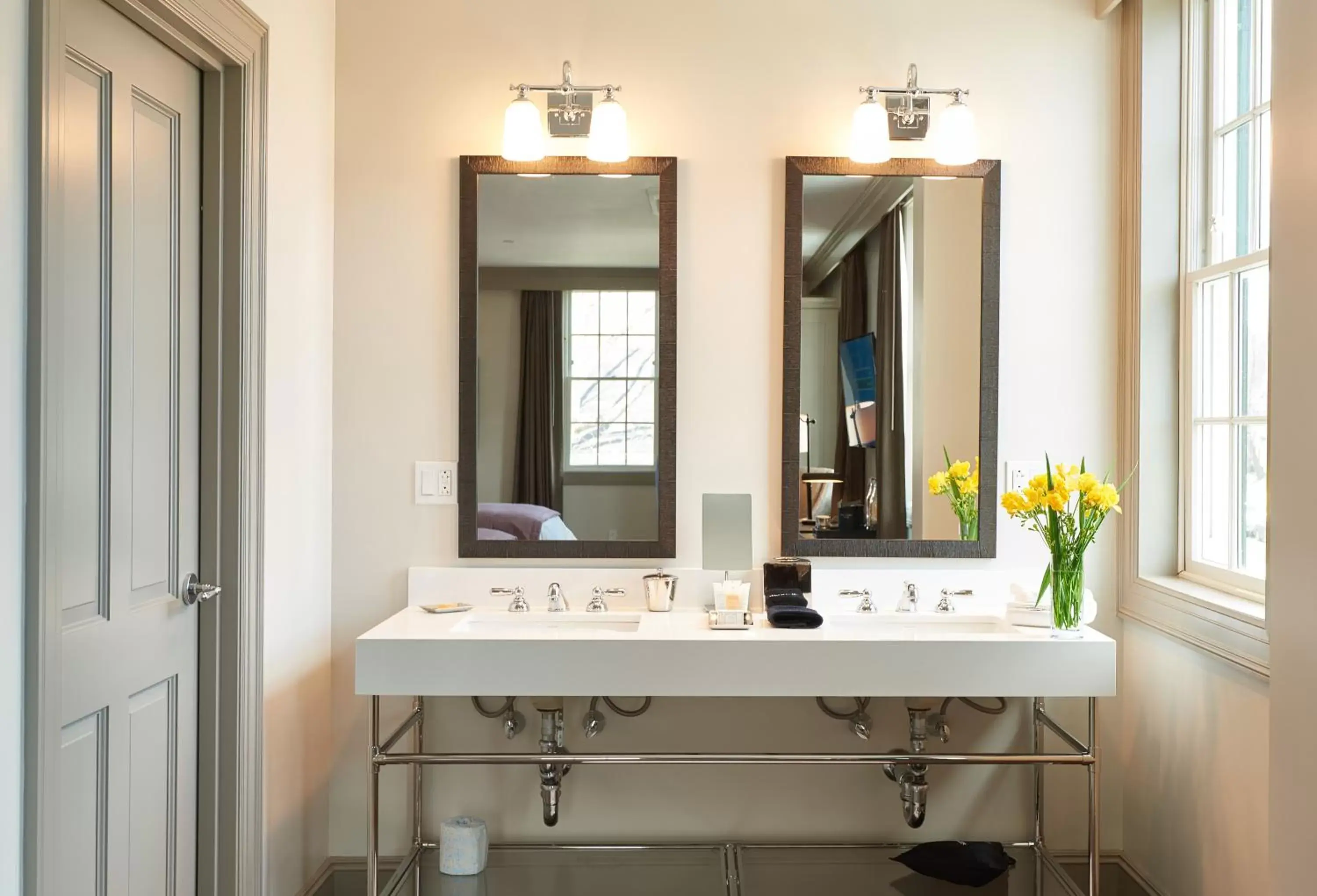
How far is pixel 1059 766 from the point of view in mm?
2578

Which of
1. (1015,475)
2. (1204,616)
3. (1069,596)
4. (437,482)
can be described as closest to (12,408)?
(437,482)

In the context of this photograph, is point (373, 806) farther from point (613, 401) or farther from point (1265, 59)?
point (1265, 59)

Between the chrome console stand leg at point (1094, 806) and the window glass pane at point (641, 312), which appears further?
the window glass pane at point (641, 312)

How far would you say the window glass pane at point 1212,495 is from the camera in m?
2.27

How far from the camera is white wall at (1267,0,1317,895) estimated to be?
107cm

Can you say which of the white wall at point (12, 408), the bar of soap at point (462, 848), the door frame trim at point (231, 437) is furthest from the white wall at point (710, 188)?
the white wall at point (12, 408)

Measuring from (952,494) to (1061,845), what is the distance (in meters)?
0.99

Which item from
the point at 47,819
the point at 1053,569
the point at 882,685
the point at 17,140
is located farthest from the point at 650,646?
the point at 17,140

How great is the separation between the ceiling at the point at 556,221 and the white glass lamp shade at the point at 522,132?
101mm

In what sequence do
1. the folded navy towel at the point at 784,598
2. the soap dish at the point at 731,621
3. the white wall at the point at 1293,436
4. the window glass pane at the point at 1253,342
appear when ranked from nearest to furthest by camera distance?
the white wall at the point at 1293,436 < the window glass pane at the point at 1253,342 < the soap dish at the point at 731,621 < the folded navy towel at the point at 784,598

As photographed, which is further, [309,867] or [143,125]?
[309,867]

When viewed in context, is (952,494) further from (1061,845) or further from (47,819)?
(47,819)

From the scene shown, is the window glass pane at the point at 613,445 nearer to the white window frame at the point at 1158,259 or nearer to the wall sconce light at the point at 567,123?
the wall sconce light at the point at 567,123

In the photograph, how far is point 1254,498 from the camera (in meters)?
2.16
